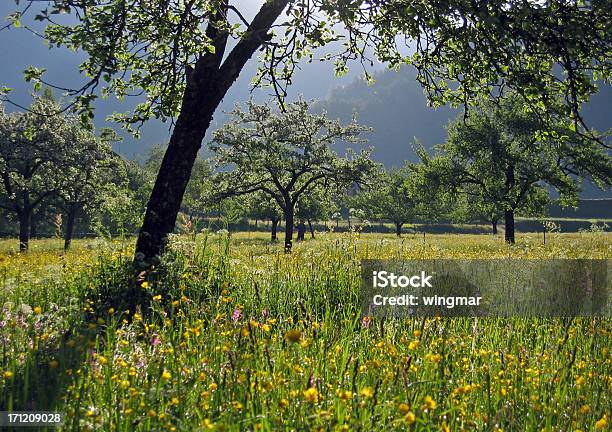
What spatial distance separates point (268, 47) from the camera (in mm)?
7516

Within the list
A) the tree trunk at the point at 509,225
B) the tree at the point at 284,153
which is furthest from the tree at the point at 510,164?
the tree at the point at 284,153

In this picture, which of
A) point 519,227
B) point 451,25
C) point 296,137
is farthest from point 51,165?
point 519,227

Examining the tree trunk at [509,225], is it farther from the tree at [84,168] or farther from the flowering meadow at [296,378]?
the flowering meadow at [296,378]

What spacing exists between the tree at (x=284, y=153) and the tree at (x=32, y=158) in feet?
33.9

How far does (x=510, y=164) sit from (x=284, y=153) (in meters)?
17.3

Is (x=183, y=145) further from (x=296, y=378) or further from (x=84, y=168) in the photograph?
(x=84, y=168)

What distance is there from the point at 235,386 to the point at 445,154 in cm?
4050

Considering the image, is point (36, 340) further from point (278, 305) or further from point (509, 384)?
point (509, 384)

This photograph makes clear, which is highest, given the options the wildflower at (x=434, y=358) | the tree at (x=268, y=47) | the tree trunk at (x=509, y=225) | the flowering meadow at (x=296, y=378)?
the tree at (x=268, y=47)

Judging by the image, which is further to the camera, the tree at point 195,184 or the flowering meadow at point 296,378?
the tree at point 195,184

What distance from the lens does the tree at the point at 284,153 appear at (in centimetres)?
3162

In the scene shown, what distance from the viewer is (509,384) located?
3.72 m

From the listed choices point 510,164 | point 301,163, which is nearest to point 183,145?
point 301,163

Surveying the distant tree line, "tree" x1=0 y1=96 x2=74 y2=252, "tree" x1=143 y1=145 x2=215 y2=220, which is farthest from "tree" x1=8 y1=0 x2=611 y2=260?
"tree" x1=0 y1=96 x2=74 y2=252
